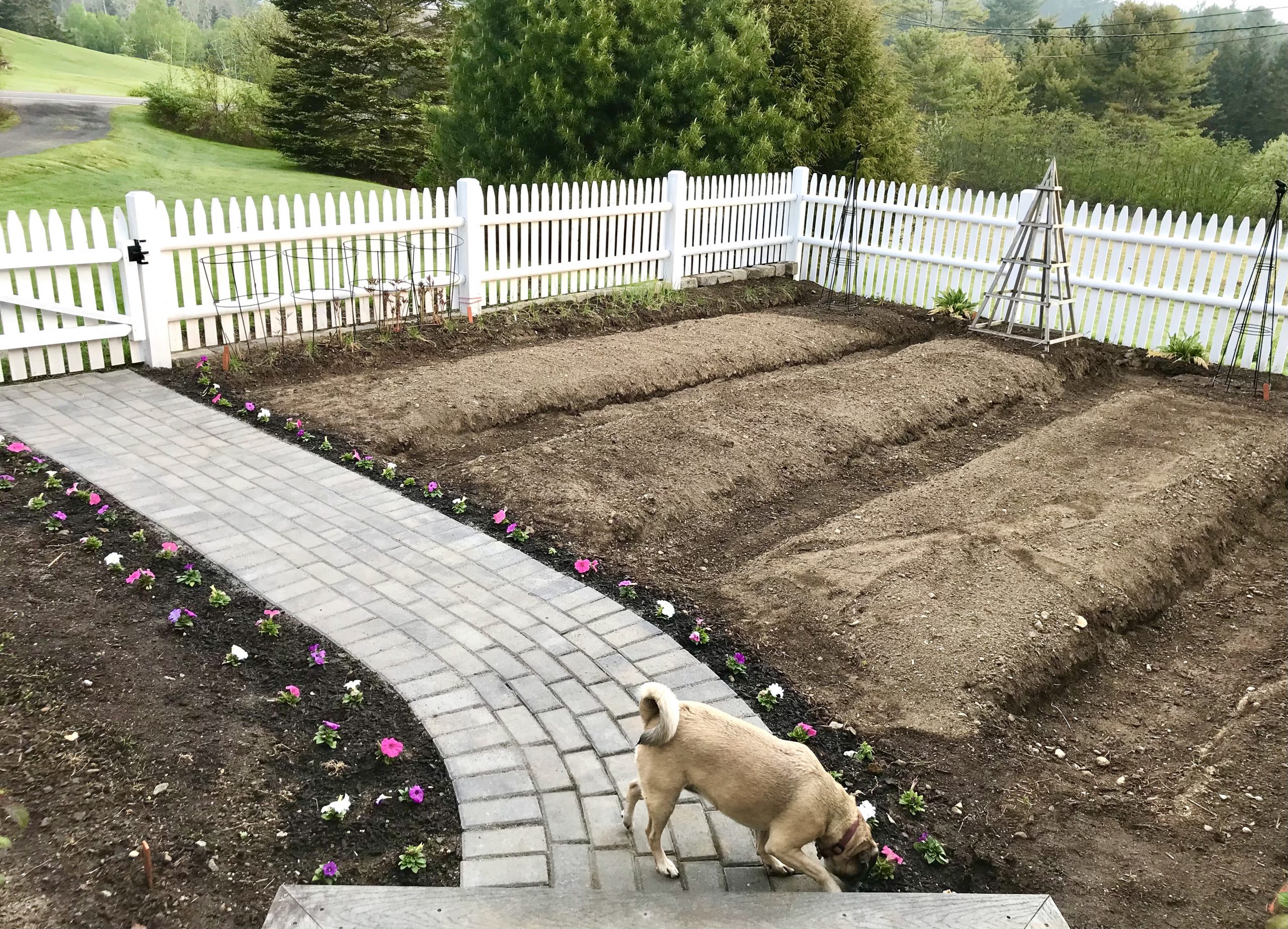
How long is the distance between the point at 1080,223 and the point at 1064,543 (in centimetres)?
638

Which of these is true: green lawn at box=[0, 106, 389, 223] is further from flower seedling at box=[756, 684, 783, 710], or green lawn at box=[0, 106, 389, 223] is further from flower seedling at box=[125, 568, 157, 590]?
flower seedling at box=[756, 684, 783, 710]

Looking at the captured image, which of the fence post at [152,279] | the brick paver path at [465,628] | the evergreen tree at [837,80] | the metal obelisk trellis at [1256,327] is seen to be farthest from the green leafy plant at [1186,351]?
the fence post at [152,279]

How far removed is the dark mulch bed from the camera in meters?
2.78

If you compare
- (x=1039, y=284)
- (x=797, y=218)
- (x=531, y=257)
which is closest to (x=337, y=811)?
(x=531, y=257)

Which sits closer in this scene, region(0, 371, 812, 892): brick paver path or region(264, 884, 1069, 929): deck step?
region(264, 884, 1069, 929): deck step

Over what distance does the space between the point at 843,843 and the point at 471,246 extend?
Answer: 7771 mm

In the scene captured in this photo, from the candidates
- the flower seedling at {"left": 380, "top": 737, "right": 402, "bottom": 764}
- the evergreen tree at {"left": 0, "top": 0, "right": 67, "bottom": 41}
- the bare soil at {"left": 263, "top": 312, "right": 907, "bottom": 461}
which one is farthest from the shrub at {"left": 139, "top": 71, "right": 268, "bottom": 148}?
the evergreen tree at {"left": 0, "top": 0, "right": 67, "bottom": 41}

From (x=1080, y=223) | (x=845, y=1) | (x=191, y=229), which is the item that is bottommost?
(x=191, y=229)

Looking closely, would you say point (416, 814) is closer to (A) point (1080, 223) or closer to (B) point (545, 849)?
(B) point (545, 849)

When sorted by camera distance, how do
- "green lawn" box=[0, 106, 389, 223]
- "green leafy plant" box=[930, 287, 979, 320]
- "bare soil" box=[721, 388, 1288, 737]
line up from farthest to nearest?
"green lawn" box=[0, 106, 389, 223] → "green leafy plant" box=[930, 287, 979, 320] → "bare soil" box=[721, 388, 1288, 737]

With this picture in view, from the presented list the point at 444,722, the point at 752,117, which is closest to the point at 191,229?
the point at 752,117

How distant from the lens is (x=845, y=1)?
1432 cm

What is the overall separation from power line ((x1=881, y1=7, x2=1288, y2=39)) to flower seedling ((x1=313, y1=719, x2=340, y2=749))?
3678cm

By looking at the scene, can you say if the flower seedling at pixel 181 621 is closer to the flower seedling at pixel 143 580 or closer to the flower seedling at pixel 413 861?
Answer: the flower seedling at pixel 143 580
